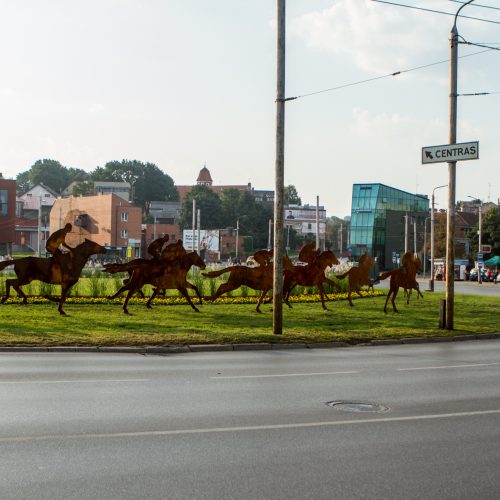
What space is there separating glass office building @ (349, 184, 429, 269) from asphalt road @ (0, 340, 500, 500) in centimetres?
9061

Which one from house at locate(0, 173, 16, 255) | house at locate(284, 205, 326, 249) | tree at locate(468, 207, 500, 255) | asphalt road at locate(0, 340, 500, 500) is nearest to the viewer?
asphalt road at locate(0, 340, 500, 500)

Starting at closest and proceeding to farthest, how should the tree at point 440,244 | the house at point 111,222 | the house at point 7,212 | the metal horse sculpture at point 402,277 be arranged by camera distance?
the metal horse sculpture at point 402,277 < the house at point 7,212 < the tree at point 440,244 < the house at point 111,222

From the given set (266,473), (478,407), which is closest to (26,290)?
(478,407)

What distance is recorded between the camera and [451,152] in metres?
20.0

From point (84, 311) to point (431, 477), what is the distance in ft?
62.8

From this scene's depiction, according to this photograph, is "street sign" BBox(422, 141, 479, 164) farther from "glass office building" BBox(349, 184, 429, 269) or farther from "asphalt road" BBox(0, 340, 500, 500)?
"glass office building" BBox(349, 184, 429, 269)

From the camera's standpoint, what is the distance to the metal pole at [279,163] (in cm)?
1836

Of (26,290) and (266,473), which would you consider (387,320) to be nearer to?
(26,290)

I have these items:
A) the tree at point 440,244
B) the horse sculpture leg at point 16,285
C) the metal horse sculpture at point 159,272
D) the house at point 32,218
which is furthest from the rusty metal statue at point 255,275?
the tree at point 440,244

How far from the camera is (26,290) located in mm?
29203

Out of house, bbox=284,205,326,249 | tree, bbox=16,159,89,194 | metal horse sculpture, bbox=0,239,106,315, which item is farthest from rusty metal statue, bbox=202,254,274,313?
tree, bbox=16,159,89,194

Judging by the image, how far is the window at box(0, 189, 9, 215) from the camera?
83000mm

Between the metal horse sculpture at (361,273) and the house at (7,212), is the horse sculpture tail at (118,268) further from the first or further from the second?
the house at (7,212)

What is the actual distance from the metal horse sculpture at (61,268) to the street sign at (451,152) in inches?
394
